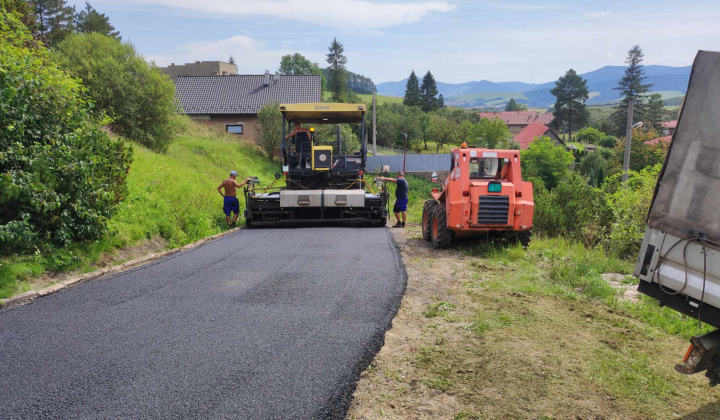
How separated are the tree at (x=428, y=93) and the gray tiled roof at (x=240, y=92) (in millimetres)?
57984

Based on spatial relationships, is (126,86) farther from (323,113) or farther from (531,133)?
(531,133)

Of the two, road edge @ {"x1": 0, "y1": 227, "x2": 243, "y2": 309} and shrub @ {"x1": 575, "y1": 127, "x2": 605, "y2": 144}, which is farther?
shrub @ {"x1": 575, "y1": 127, "x2": 605, "y2": 144}

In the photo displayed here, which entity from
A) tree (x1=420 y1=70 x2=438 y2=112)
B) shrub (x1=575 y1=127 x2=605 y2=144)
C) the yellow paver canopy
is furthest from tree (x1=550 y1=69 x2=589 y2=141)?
the yellow paver canopy

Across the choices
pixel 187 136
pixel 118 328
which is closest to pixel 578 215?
pixel 118 328

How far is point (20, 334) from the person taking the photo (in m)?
4.89

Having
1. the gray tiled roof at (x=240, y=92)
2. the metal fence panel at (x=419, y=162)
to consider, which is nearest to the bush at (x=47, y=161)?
the gray tiled roof at (x=240, y=92)

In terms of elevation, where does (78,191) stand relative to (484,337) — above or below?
above

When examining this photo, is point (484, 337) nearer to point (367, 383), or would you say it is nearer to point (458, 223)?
point (367, 383)

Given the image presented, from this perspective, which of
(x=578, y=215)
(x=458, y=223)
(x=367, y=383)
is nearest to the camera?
(x=367, y=383)

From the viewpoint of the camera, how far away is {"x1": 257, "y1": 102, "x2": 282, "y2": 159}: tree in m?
30.1

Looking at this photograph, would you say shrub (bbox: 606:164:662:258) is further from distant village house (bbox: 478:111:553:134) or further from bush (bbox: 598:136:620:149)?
distant village house (bbox: 478:111:553:134)

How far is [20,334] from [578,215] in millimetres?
13536

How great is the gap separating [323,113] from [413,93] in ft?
279

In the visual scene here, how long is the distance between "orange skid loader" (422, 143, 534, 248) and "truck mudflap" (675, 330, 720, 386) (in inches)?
231
